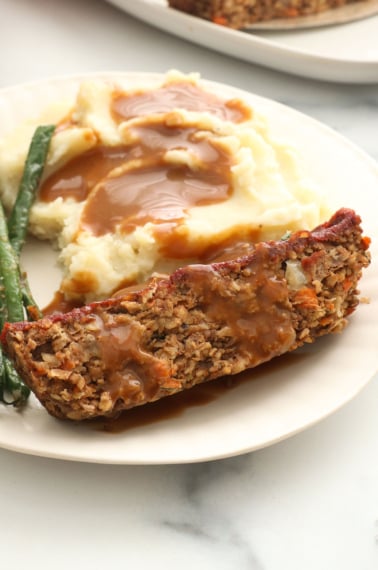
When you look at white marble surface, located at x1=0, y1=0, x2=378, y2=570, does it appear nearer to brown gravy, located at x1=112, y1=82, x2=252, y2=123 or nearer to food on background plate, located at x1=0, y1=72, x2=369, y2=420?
food on background plate, located at x1=0, y1=72, x2=369, y2=420

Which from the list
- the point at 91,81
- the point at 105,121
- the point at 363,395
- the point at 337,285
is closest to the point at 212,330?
the point at 337,285

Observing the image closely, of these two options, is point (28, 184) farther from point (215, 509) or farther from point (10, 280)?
point (215, 509)

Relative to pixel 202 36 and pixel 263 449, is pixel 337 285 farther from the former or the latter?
pixel 202 36

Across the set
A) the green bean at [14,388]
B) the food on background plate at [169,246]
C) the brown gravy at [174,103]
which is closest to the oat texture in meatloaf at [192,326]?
the food on background plate at [169,246]

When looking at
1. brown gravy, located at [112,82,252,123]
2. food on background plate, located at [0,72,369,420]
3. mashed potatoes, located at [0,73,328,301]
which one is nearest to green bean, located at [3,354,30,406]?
food on background plate, located at [0,72,369,420]

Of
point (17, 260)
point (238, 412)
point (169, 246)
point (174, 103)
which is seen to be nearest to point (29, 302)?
point (17, 260)

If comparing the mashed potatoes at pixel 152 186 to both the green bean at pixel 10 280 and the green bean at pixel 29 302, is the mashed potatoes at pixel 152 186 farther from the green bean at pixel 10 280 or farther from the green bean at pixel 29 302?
the green bean at pixel 10 280
